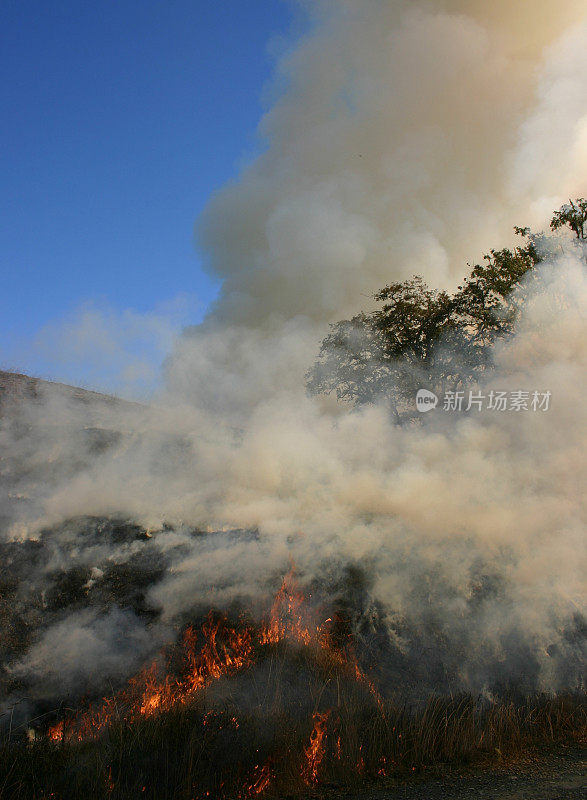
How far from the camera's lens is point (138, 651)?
5.54m

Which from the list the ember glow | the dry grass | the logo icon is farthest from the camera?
the logo icon

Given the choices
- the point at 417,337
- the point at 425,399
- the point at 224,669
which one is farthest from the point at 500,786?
the point at 417,337

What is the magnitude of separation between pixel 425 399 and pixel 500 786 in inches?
601

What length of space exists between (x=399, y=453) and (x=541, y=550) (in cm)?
251

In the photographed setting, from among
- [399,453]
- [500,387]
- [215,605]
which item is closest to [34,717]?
[215,605]

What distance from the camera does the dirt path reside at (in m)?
4.00

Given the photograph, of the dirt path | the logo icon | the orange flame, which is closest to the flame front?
the orange flame

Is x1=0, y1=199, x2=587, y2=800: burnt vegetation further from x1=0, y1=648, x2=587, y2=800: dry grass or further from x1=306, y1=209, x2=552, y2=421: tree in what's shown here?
x1=306, y1=209, x2=552, y2=421: tree

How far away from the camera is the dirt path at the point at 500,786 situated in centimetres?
400

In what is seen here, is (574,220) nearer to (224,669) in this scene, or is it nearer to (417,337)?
(417,337)

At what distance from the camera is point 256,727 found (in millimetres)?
4434

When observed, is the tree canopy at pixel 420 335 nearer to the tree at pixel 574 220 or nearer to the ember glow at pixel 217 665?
the tree at pixel 574 220

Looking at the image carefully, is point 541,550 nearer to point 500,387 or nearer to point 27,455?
point 500,387

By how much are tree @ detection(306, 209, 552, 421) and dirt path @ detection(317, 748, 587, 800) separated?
15.1 meters
